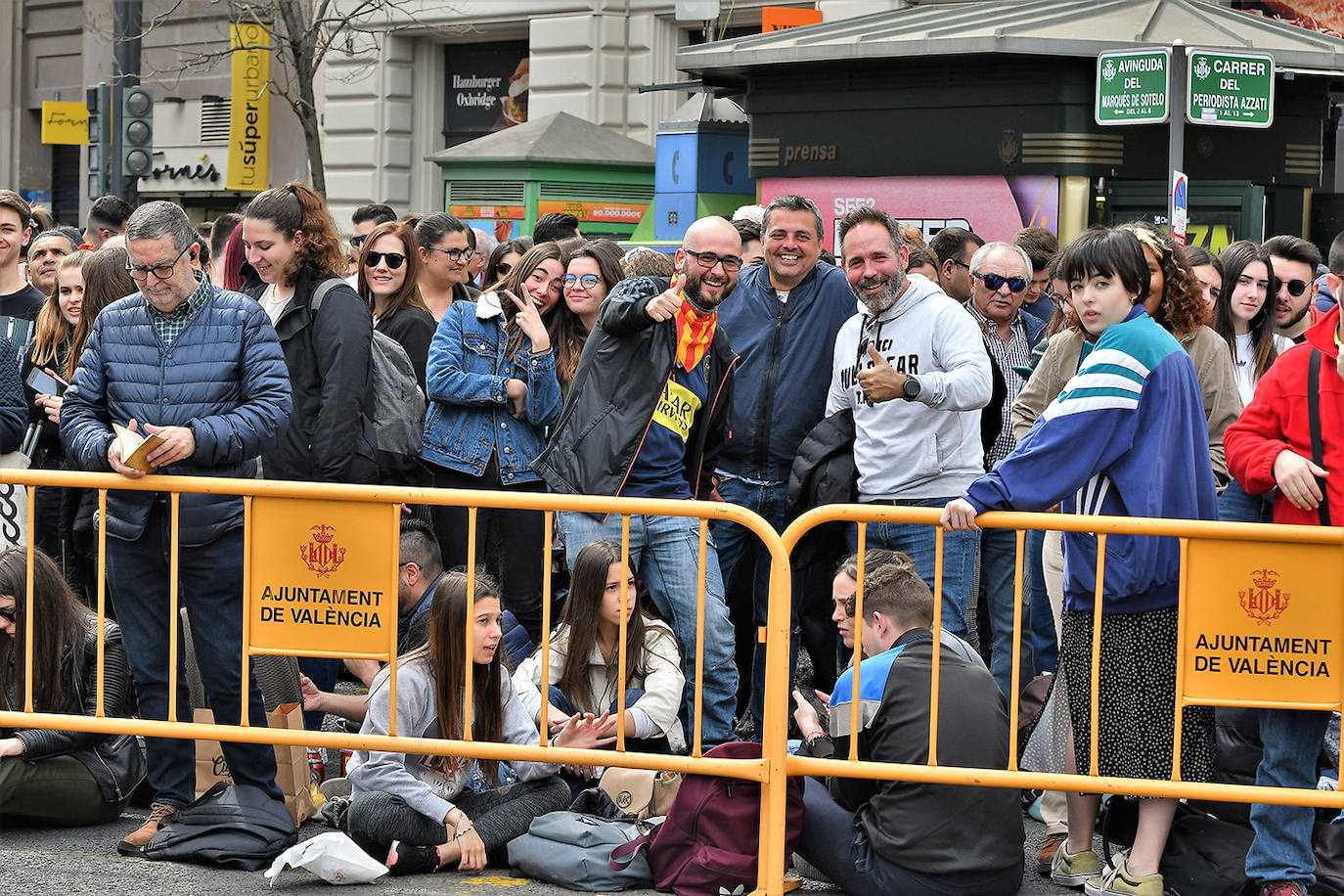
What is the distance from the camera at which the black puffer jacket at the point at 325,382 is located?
666 cm

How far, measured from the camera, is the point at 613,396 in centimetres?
630

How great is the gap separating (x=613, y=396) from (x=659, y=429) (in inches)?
8.3

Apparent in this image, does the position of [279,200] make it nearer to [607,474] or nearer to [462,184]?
[607,474]

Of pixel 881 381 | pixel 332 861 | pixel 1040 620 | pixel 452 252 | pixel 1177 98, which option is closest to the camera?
pixel 332 861

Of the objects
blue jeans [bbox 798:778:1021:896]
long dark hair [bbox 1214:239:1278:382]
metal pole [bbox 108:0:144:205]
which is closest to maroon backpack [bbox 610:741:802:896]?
blue jeans [bbox 798:778:1021:896]

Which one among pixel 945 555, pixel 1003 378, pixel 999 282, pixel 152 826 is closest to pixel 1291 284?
pixel 999 282

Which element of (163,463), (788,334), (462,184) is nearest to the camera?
(163,463)

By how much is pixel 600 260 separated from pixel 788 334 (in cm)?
87

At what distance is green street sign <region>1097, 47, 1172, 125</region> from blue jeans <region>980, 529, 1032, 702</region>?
424cm

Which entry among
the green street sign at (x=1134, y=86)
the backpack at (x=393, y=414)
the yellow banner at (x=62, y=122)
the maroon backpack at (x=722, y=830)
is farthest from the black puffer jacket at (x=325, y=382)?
the yellow banner at (x=62, y=122)

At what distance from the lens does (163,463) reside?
547 centimetres

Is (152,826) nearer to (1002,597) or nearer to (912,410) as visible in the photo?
(912,410)

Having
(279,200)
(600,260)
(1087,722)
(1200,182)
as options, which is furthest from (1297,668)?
(1200,182)

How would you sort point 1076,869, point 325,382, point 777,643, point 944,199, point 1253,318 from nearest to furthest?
point 777,643, point 1076,869, point 325,382, point 1253,318, point 944,199
